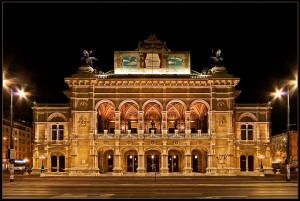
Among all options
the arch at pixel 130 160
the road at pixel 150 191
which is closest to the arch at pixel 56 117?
the arch at pixel 130 160

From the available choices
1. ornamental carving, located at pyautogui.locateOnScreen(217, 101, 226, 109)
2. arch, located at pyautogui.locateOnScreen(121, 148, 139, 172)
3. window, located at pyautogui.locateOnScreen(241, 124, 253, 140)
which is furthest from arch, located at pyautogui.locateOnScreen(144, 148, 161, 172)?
window, located at pyautogui.locateOnScreen(241, 124, 253, 140)

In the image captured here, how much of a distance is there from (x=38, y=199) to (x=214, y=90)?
157 feet

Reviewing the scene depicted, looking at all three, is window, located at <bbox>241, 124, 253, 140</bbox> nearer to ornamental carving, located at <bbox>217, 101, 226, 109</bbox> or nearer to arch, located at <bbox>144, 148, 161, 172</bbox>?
ornamental carving, located at <bbox>217, 101, 226, 109</bbox>

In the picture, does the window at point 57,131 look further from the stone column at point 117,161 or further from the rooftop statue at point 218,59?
the rooftop statue at point 218,59

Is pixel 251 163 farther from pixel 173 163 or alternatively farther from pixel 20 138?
pixel 20 138

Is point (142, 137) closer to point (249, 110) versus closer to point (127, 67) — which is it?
point (127, 67)

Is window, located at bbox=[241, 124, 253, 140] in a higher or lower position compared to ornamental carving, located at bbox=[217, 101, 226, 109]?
lower

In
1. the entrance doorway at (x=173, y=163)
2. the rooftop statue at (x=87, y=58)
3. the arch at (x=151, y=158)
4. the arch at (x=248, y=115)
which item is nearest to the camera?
the arch at (x=151, y=158)

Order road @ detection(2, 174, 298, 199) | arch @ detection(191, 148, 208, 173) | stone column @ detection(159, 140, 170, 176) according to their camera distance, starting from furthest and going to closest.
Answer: arch @ detection(191, 148, 208, 173), stone column @ detection(159, 140, 170, 176), road @ detection(2, 174, 298, 199)

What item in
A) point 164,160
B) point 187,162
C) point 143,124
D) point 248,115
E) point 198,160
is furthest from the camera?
point 198,160

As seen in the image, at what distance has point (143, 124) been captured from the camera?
72875mm

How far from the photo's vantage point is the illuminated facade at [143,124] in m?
72.0

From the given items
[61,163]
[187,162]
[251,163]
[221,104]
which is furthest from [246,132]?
[61,163]

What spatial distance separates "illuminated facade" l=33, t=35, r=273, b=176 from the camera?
7200cm
